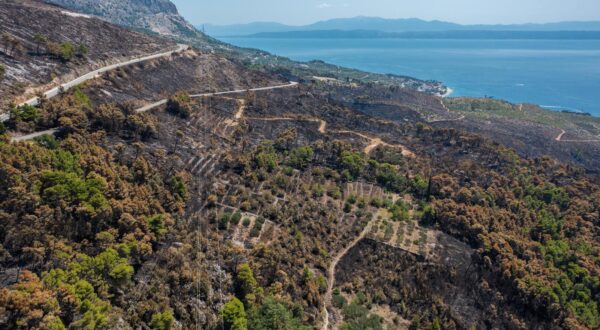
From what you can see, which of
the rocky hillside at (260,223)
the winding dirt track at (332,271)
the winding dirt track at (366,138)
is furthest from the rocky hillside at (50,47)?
the winding dirt track at (332,271)

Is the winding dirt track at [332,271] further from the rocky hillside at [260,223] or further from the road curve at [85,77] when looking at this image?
the road curve at [85,77]

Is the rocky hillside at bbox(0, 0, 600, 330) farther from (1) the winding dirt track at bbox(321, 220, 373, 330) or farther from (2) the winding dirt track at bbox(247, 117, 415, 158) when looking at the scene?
(2) the winding dirt track at bbox(247, 117, 415, 158)

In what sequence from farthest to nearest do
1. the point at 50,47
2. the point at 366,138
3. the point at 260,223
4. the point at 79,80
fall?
the point at 366,138 < the point at 50,47 < the point at 79,80 < the point at 260,223

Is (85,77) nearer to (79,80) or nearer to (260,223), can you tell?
(79,80)

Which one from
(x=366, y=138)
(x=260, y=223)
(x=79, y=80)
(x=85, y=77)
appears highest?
(x=85, y=77)

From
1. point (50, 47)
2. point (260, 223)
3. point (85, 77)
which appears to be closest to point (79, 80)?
point (85, 77)

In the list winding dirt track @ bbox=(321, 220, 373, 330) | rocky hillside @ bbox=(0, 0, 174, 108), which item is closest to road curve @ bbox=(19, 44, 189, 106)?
rocky hillside @ bbox=(0, 0, 174, 108)

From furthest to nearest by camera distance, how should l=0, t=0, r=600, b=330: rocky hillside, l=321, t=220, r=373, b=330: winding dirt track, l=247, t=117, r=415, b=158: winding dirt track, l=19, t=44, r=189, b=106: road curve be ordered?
l=247, t=117, r=415, b=158: winding dirt track, l=19, t=44, r=189, b=106: road curve, l=321, t=220, r=373, b=330: winding dirt track, l=0, t=0, r=600, b=330: rocky hillside

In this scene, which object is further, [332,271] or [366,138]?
[366,138]

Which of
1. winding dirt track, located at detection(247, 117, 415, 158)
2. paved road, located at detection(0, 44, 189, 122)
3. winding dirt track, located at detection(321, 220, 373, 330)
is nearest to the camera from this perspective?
winding dirt track, located at detection(321, 220, 373, 330)

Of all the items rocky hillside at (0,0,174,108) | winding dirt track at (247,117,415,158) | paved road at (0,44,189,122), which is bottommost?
winding dirt track at (247,117,415,158)

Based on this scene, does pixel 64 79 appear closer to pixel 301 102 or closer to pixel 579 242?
pixel 301 102

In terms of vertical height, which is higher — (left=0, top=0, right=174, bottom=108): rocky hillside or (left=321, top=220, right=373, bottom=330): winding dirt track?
(left=0, top=0, right=174, bottom=108): rocky hillside

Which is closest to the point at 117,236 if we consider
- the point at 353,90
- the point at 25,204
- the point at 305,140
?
the point at 25,204
